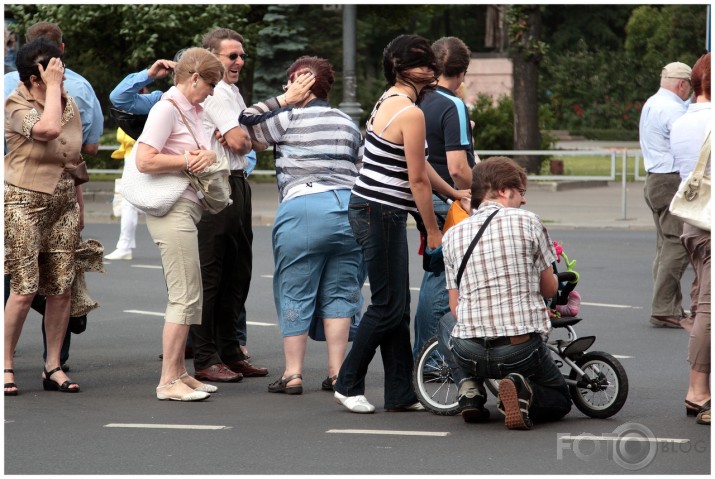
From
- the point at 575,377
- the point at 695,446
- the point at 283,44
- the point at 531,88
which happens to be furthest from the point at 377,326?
the point at 283,44

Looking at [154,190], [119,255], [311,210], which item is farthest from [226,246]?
[119,255]

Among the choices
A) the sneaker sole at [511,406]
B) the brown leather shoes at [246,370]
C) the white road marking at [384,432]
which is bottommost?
the brown leather shoes at [246,370]

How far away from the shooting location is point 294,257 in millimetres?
7379

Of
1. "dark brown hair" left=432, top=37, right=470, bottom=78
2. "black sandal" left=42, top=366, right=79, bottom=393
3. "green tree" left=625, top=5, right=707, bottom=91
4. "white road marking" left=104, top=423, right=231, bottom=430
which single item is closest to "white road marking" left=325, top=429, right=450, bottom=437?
"white road marking" left=104, top=423, right=231, bottom=430

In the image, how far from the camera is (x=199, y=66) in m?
7.04

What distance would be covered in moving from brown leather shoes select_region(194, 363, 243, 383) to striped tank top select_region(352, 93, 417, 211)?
5.60ft

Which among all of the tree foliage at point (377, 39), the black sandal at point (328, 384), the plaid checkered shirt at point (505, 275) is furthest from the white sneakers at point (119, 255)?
the tree foliage at point (377, 39)

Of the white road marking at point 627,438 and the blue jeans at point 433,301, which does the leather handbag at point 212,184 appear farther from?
the white road marking at point 627,438

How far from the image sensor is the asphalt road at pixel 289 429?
5609mm

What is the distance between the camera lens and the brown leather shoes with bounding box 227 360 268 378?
8062 millimetres

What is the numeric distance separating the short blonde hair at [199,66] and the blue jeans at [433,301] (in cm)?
145

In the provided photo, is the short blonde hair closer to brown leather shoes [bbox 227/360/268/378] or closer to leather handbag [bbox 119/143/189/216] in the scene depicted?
leather handbag [bbox 119/143/189/216]

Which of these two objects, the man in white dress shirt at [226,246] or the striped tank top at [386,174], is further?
the man in white dress shirt at [226,246]

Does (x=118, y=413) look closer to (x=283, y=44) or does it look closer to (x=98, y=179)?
(x=98, y=179)
